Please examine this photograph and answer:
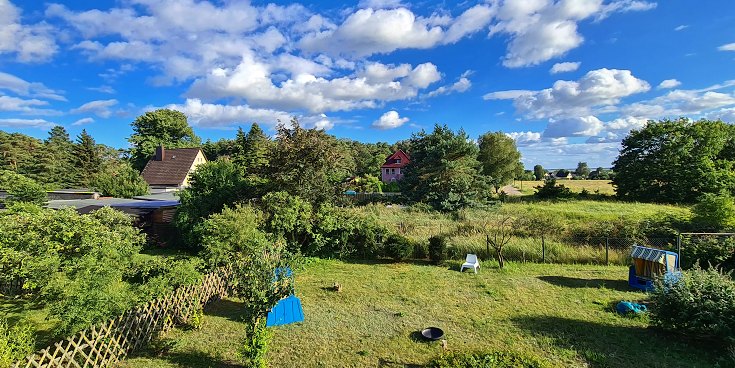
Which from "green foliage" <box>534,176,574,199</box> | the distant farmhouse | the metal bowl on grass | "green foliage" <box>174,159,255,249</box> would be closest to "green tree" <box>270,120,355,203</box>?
"green foliage" <box>174,159,255,249</box>

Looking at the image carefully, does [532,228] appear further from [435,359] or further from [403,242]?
[435,359]

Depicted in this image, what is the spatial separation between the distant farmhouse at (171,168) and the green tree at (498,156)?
3369 centimetres

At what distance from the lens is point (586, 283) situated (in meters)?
11.1

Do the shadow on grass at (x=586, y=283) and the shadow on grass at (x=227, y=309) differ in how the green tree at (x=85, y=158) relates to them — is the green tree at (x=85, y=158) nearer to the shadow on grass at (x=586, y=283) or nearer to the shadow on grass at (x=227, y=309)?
the shadow on grass at (x=227, y=309)

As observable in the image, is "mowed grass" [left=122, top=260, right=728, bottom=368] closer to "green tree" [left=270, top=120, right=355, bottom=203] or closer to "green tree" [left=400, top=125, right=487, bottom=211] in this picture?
"green tree" [left=270, top=120, right=355, bottom=203]

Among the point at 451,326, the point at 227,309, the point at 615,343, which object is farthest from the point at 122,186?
the point at 615,343

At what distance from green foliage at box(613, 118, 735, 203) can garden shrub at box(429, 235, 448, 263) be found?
98.8 ft

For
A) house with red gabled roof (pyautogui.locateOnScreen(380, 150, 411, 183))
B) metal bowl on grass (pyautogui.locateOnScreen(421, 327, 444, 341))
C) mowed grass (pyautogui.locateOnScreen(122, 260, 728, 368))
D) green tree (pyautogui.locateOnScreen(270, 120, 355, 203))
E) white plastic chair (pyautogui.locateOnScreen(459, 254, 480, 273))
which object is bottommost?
mowed grass (pyautogui.locateOnScreen(122, 260, 728, 368))

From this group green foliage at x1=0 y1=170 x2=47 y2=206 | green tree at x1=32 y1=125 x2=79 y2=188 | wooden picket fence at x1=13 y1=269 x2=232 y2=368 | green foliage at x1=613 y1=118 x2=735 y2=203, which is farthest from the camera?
green tree at x1=32 y1=125 x2=79 y2=188

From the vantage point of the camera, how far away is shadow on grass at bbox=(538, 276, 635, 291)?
10.7 m

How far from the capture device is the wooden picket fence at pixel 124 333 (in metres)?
5.51

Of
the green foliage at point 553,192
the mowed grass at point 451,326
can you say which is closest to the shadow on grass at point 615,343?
the mowed grass at point 451,326

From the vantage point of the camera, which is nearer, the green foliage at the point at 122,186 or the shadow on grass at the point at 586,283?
the shadow on grass at the point at 586,283

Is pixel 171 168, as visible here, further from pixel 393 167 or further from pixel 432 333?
pixel 432 333
